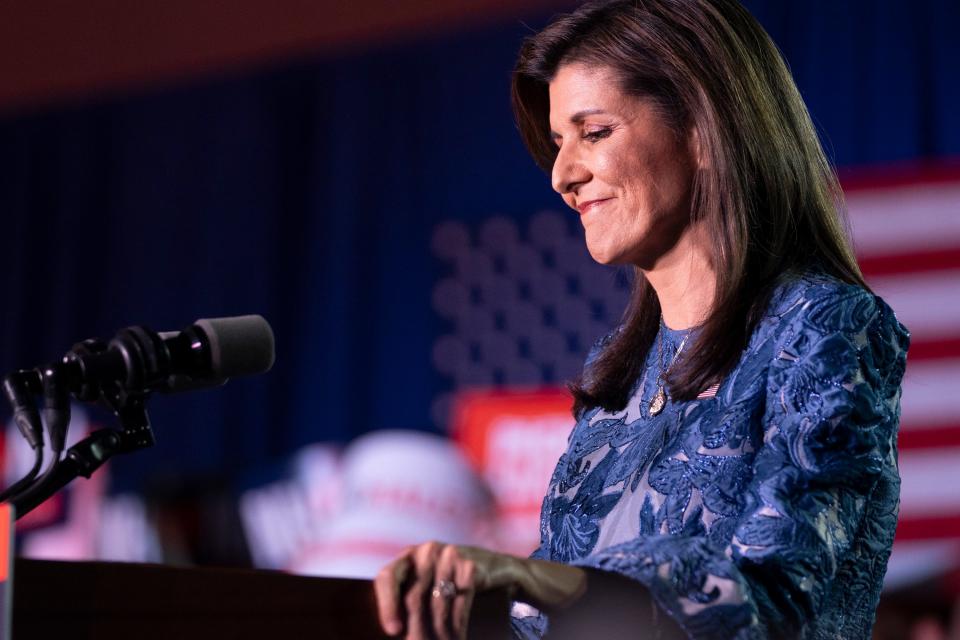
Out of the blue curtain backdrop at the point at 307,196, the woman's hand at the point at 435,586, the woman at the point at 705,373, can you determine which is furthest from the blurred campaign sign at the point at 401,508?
the woman's hand at the point at 435,586

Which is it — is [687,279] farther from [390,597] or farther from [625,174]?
[390,597]

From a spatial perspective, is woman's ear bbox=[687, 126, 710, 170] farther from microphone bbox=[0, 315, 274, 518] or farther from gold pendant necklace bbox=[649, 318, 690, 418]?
microphone bbox=[0, 315, 274, 518]

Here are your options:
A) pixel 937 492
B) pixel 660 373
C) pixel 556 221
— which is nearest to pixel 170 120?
pixel 556 221

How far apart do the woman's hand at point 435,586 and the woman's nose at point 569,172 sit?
0.60 m

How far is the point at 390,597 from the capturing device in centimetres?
79

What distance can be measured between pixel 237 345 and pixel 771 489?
0.48 metres

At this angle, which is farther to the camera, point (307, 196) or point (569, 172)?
point (307, 196)

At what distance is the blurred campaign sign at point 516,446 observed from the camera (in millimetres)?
3638

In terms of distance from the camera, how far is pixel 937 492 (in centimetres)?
320

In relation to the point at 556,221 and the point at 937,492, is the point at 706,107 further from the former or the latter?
the point at 556,221

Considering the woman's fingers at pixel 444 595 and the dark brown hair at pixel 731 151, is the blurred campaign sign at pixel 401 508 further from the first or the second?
the woman's fingers at pixel 444 595

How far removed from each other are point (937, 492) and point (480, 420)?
135 centimetres

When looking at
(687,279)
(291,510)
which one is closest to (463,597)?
(687,279)

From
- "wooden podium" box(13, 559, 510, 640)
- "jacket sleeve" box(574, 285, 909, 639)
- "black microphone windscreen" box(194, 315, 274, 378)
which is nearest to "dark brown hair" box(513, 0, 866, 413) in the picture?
"jacket sleeve" box(574, 285, 909, 639)
